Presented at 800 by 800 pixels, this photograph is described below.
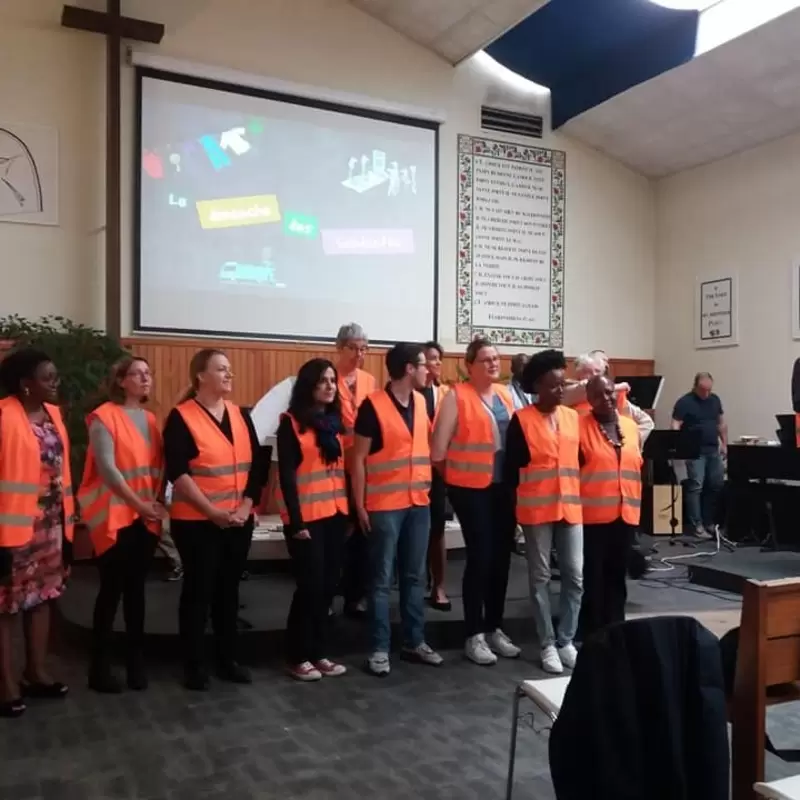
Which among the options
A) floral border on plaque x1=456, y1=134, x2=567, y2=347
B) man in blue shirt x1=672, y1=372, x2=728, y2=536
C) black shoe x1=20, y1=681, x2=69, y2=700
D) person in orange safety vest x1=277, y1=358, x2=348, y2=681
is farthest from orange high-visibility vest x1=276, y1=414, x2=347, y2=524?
man in blue shirt x1=672, y1=372, x2=728, y2=536

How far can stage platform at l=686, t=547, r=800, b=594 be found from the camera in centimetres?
578

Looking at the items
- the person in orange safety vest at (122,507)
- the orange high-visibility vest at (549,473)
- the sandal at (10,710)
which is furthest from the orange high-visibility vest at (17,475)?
the orange high-visibility vest at (549,473)

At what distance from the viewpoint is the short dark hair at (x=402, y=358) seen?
157 inches

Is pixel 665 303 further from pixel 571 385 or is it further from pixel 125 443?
pixel 125 443

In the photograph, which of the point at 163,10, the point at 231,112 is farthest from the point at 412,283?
the point at 163,10

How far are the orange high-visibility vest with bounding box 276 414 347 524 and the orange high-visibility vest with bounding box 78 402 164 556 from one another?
0.58 meters

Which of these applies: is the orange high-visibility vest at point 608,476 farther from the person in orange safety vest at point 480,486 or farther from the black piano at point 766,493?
the black piano at point 766,493

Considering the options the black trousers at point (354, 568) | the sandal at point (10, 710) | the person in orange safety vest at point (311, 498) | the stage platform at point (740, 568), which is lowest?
the sandal at point (10, 710)

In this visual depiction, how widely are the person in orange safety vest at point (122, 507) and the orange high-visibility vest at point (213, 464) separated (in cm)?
17

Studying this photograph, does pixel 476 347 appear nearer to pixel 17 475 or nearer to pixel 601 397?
pixel 601 397

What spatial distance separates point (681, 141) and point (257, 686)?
25.1 ft

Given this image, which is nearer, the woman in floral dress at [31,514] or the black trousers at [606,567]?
the woman in floral dress at [31,514]

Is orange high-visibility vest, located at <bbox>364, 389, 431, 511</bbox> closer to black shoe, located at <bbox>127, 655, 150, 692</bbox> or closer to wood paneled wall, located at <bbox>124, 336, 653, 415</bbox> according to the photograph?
black shoe, located at <bbox>127, 655, 150, 692</bbox>

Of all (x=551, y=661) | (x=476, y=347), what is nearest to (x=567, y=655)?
(x=551, y=661)
